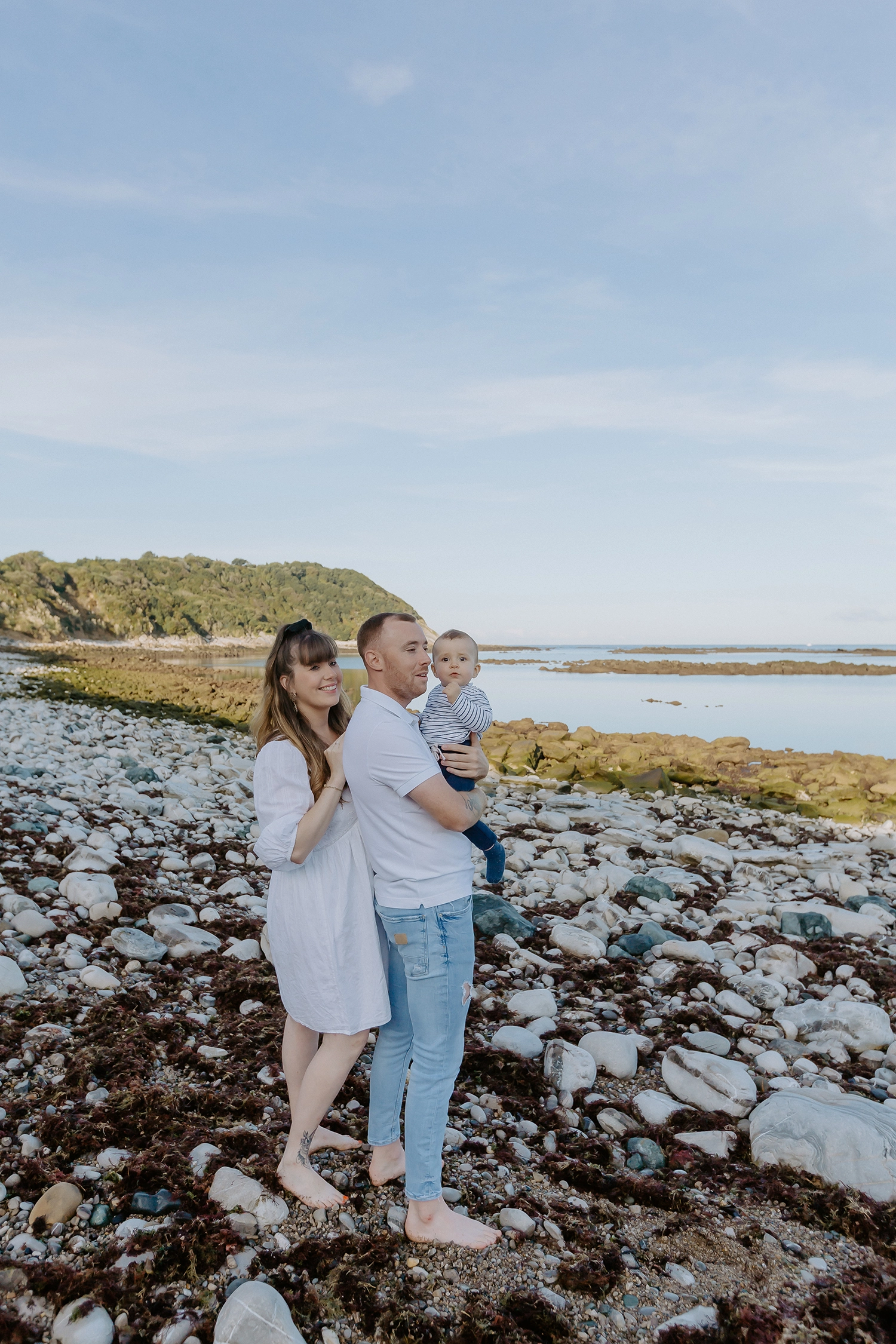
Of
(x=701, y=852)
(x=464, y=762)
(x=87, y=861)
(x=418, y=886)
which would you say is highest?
(x=464, y=762)

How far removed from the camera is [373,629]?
291 cm

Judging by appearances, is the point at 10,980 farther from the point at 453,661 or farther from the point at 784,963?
the point at 784,963

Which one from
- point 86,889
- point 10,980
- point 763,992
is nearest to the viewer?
point 10,980

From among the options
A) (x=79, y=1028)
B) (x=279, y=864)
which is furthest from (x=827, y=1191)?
(x=79, y=1028)

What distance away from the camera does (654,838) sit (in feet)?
32.7

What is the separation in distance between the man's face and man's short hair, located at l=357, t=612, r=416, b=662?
0.04 feet

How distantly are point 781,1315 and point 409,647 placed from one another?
98.8 inches

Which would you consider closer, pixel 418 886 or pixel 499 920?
pixel 418 886

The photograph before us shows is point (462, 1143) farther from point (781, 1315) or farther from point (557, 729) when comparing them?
point (557, 729)

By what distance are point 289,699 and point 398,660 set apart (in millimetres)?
652

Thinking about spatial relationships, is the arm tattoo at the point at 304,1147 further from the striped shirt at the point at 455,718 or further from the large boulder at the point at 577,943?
the large boulder at the point at 577,943

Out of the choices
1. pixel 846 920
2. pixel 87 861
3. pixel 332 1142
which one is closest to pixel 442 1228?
pixel 332 1142

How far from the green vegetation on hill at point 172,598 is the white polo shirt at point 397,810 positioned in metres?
85.2

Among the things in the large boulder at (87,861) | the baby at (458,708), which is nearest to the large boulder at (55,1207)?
the baby at (458,708)
